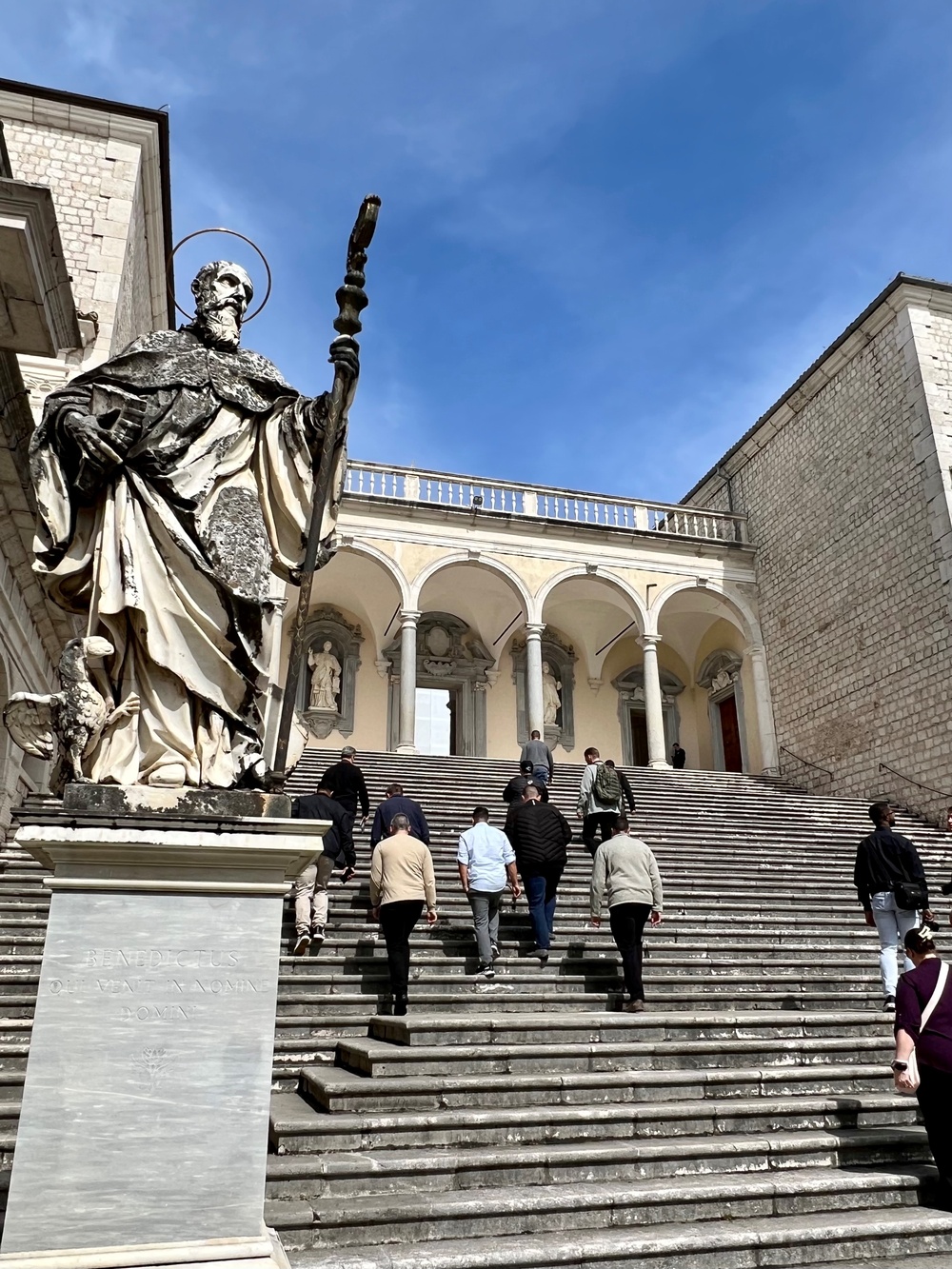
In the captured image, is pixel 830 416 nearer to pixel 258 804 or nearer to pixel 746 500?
pixel 746 500

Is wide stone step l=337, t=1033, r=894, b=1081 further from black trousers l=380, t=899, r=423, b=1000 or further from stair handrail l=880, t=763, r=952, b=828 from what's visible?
stair handrail l=880, t=763, r=952, b=828

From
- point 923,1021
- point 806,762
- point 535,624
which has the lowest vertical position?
point 923,1021

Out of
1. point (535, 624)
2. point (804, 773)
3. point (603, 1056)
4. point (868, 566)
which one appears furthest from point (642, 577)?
point (603, 1056)

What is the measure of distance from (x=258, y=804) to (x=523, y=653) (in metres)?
19.0

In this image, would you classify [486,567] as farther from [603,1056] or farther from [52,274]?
[603,1056]

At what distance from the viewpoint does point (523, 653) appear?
21453 millimetres

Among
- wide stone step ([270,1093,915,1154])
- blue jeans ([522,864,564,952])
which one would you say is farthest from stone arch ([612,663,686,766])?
wide stone step ([270,1093,915,1154])

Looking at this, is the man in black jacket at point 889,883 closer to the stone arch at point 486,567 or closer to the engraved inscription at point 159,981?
the engraved inscription at point 159,981

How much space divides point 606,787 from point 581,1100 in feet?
16.9

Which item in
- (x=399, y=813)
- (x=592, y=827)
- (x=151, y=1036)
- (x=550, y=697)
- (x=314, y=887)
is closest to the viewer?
(x=151, y=1036)

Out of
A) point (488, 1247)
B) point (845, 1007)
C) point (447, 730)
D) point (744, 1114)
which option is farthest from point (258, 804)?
point (447, 730)

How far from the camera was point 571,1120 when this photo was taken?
14.0 ft

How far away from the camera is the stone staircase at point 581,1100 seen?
347 cm

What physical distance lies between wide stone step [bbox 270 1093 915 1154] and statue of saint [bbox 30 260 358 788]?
7.42ft
